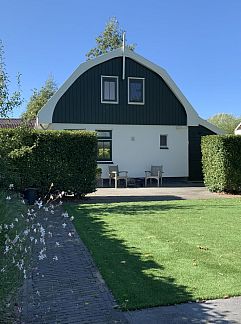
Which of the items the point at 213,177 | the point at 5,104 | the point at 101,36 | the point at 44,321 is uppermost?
the point at 101,36

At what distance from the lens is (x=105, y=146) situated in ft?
77.8

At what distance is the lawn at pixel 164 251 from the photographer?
532 cm

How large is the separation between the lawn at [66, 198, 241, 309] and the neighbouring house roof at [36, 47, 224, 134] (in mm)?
10436

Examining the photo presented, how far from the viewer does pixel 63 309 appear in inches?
188

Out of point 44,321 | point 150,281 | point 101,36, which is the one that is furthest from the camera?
point 101,36

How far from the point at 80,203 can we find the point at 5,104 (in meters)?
4.22

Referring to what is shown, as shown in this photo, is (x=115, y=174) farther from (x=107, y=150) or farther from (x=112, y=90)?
(x=112, y=90)

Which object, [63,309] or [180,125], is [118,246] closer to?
[63,309]

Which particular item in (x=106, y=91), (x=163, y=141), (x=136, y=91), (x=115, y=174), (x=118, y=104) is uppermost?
(x=136, y=91)

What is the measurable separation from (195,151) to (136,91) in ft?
16.7

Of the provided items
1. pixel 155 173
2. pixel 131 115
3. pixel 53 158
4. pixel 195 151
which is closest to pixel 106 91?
pixel 131 115

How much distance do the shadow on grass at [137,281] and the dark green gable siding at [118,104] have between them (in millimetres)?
14059

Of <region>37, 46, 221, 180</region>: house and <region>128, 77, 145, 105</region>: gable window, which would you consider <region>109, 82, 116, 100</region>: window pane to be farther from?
<region>128, 77, 145, 105</region>: gable window

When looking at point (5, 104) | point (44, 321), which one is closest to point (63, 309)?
point (44, 321)
